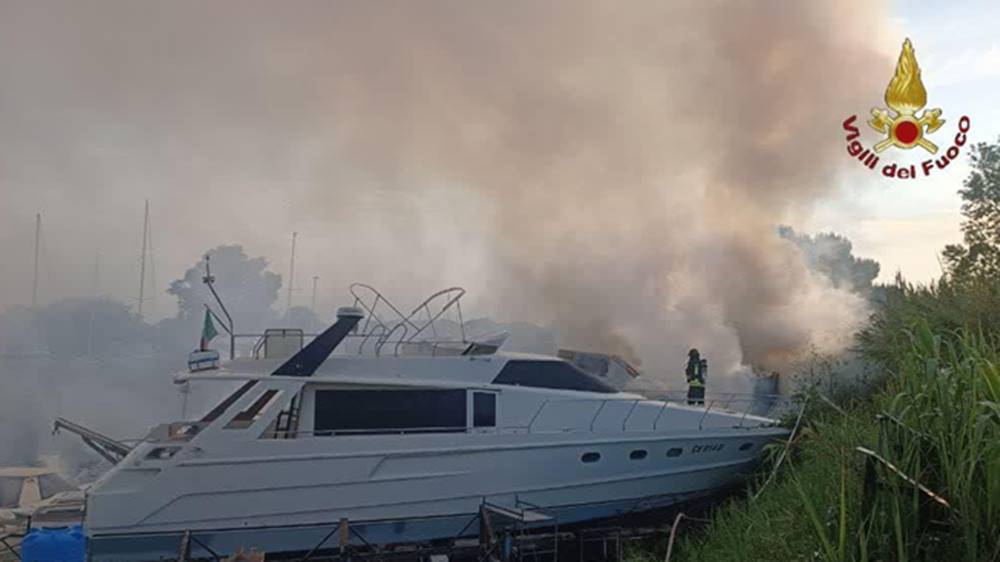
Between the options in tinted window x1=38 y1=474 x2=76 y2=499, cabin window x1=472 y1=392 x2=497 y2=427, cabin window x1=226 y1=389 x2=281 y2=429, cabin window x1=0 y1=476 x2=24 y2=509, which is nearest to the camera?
cabin window x1=226 y1=389 x2=281 y2=429

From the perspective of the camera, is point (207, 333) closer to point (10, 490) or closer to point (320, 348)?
point (320, 348)

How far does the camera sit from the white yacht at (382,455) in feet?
33.8

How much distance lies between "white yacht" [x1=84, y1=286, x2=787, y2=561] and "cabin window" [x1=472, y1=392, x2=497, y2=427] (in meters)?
0.03

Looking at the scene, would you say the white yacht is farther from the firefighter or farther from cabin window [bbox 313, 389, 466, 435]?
the firefighter

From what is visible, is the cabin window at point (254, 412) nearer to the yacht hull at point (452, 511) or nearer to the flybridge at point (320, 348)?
the flybridge at point (320, 348)

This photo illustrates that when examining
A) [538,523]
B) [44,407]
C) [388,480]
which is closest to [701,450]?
[538,523]

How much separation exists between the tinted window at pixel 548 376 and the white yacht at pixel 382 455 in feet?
0.07

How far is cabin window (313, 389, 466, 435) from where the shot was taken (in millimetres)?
11047

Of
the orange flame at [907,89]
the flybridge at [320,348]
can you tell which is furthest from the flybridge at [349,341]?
the orange flame at [907,89]

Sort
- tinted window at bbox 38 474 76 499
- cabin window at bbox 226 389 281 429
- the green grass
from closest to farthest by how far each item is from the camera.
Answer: the green grass
cabin window at bbox 226 389 281 429
tinted window at bbox 38 474 76 499

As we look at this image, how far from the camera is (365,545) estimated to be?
35.6ft

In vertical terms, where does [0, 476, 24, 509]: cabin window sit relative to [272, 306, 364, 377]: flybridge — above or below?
below

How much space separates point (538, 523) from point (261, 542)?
137 inches

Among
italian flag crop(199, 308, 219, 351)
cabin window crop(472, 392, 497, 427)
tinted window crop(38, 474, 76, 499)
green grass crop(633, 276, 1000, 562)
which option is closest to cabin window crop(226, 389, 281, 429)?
italian flag crop(199, 308, 219, 351)
